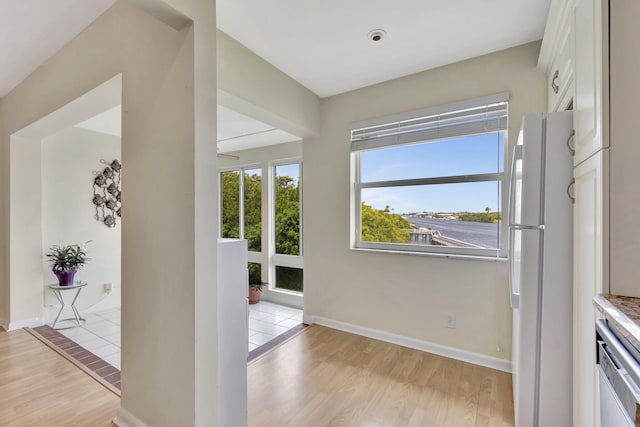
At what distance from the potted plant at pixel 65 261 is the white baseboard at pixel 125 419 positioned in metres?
2.31

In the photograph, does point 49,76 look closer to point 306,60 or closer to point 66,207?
point 66,207

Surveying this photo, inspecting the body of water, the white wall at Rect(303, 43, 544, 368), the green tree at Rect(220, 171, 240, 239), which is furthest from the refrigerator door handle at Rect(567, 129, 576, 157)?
the green tree at Rect(220, 171, 240, 239)

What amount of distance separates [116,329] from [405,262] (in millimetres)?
3217

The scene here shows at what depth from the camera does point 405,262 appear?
2662 mm

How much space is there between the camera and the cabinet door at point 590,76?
934mm

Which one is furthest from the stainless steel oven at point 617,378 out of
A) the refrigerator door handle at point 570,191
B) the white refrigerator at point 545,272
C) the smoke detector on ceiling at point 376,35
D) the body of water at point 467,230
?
the smoke detector on ceiling at point 376,35

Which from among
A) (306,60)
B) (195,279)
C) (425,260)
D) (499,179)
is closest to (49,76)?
(306,60)

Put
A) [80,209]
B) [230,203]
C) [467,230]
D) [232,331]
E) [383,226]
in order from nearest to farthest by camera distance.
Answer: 1. [232,331]
2. [467,230]
3. [383,226]
4. [80,209]
5. [230,203]

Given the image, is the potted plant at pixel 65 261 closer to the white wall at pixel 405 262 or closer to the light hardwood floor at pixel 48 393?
the light hardwood floor at pixel 48 393

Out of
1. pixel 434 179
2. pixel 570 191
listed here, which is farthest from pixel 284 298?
pixel 570 191

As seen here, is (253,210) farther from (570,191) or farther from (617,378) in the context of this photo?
(617,378)

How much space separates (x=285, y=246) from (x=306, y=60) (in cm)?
280

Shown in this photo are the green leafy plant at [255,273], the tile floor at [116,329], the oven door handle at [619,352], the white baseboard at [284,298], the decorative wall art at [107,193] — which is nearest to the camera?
the oven door handle at [619,352]

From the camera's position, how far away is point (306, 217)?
129 inches
